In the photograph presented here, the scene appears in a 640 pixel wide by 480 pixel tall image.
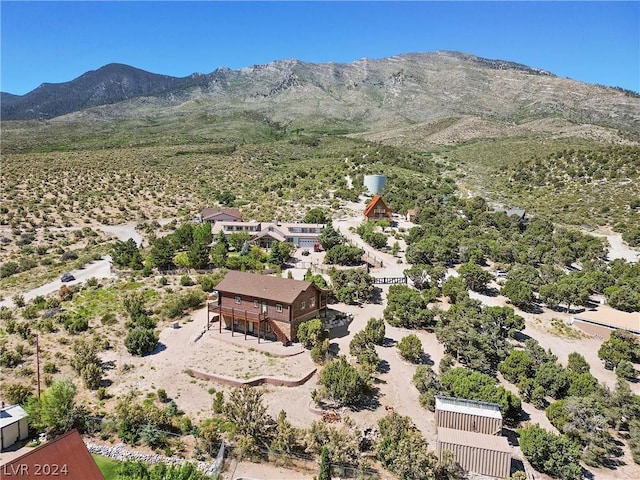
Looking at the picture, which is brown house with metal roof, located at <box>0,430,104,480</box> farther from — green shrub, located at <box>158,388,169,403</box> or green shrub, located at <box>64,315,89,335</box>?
green shrub, located at <box>64,315,89,335</box>

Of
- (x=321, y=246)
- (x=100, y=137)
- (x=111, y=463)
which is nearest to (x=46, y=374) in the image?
(x=111, y=463)

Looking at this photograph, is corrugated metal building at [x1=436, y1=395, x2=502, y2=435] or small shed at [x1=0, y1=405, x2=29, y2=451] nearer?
small shed at [x1=0, y1=405, x2=29, y2=451]

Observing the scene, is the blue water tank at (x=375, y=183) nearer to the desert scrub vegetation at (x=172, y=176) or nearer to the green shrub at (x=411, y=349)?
the desert scrub vegetation at (x=172, y=176)

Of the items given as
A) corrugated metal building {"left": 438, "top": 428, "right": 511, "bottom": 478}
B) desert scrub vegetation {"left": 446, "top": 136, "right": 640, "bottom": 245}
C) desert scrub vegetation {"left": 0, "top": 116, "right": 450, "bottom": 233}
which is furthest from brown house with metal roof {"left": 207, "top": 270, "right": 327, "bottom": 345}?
desert scrub vegetation {"left": 446, "top": 136, "right": 640, "bottom": 245}

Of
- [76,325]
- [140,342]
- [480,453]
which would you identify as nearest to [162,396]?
[140,342]

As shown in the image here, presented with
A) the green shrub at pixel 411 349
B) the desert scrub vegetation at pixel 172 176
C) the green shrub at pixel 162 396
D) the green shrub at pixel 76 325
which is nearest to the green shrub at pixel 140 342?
the green shrub at pixel 76 325
